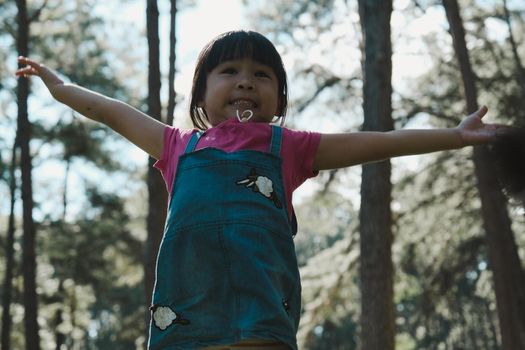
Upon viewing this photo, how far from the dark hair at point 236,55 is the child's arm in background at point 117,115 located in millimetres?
207

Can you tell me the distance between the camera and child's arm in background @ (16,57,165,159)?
229 centimetres

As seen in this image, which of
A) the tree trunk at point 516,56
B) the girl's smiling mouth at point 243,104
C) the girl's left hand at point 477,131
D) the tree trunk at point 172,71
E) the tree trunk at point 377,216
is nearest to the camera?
the girl's left hand at point 477,131

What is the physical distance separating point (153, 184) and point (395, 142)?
13.9 ft

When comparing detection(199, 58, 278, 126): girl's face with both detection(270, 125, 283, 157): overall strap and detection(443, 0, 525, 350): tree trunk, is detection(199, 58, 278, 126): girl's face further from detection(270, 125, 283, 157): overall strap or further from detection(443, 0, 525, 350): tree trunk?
detection(443, 0, 525, 350): tree trunk

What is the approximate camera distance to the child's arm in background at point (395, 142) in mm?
2057

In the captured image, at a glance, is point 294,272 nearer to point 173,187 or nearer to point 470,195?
point 173,187

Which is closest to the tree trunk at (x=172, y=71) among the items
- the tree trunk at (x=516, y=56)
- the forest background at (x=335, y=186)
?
the forest background at (x=335, y=186)

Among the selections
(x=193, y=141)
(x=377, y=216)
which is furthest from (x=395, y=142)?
(x=377, y=216)

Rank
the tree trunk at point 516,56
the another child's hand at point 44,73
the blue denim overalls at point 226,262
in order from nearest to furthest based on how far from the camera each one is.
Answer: the blue denim overalls at point 226,262 < the another child's hand at point 44,73 < the tree trunk at point 516,56

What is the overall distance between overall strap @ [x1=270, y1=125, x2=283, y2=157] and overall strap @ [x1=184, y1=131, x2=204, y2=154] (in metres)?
0.23

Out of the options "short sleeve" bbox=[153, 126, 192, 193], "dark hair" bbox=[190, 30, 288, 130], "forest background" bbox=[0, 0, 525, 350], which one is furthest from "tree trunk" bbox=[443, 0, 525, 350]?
"short sleeve" bbox=[153, 126, 192, 193]

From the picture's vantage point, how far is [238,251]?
189 centimetres

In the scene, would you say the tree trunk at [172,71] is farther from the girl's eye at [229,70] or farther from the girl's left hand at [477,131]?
the girl's left hand at [477,131]

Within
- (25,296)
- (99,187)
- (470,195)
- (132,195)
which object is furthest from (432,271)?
(99,187)
